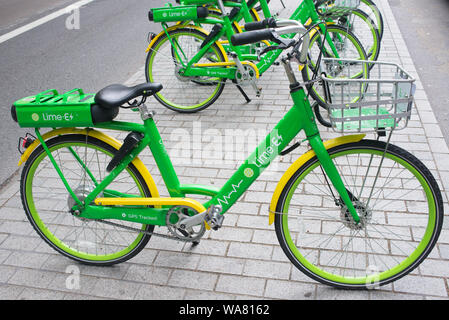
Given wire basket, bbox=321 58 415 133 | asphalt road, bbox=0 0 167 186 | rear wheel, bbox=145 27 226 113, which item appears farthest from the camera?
asphalt road, bbox=0 0 167 186

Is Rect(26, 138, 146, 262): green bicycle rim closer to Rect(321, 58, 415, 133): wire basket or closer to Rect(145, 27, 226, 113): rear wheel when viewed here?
Rect(321, 58, 415, 133): wire basket

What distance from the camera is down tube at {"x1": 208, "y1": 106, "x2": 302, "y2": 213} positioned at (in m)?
2.60

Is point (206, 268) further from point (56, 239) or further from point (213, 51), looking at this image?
point (213, 51)

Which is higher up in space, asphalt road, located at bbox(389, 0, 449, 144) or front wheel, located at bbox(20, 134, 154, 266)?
front wheel, located at bbox(20, 134, 154, 266)

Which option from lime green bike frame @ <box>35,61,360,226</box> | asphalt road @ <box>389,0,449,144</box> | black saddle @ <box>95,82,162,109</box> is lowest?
asphalt road @ <box>389,0,449,144</box>

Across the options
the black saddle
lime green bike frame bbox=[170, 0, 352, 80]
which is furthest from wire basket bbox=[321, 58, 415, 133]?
lime green bike frame bbox=[170, 0, 352, 80]

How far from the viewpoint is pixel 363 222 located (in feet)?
9.05

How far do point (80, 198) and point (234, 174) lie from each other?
40.1 inches

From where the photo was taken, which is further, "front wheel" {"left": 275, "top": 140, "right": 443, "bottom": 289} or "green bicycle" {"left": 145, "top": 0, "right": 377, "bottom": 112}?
"green bicycle" {"left": 145, "top": 0, "right": 377, "bottom": 112}

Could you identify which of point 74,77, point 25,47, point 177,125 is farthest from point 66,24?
point 177,125

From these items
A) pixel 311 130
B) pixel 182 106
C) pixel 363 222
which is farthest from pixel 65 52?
pixel 363 222

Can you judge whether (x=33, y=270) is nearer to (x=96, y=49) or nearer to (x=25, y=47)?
(x=96, y=49)

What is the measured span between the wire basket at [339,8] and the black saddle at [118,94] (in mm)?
3157

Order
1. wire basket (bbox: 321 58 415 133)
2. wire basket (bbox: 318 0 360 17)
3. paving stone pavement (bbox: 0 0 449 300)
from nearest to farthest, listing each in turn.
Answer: wire basket (bbox: 321 58 415 133), paving stone pavement (bbox: 0 0 449 300), wire basket (bbox: 318 0 360 17)
